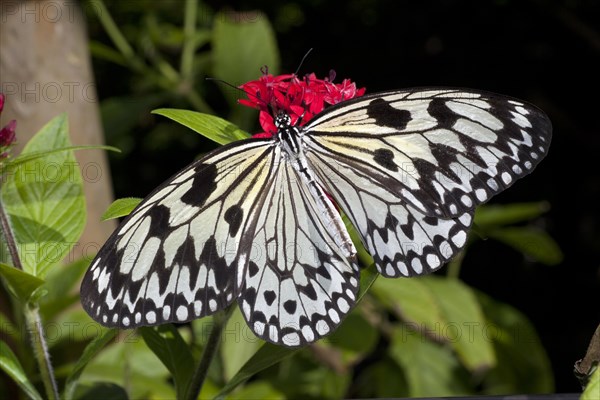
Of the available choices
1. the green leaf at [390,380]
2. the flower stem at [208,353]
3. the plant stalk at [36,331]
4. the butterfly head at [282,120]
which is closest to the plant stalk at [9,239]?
the plant stalk at [36,331]

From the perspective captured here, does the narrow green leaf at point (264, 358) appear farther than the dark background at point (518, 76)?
No

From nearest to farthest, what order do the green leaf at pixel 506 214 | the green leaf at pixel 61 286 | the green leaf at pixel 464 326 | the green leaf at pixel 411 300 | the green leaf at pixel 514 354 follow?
the green leaf at pixel 61 286, the green leaf at pixel 411 300, the green leaf at pixel 464 326, the green leaf at pixel 506 214, the green leaf at pixel 514 354

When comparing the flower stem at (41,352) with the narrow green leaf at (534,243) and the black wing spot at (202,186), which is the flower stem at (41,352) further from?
the narrow green leaf at (534,243)

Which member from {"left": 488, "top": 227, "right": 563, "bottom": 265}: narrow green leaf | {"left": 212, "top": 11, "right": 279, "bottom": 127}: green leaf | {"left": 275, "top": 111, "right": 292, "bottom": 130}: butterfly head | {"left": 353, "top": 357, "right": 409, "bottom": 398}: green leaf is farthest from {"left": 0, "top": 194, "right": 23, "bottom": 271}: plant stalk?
{"left": 488, "top": 227, "right": 563, "bottom": 265}: narrow green leaf

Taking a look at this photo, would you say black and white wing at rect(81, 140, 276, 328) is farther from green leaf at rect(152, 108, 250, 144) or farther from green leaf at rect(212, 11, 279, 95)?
green leaf at rect(212, 11, 279, 95)

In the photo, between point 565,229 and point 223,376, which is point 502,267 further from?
point 223,376

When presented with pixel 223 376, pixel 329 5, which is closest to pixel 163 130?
pixel 329 5
